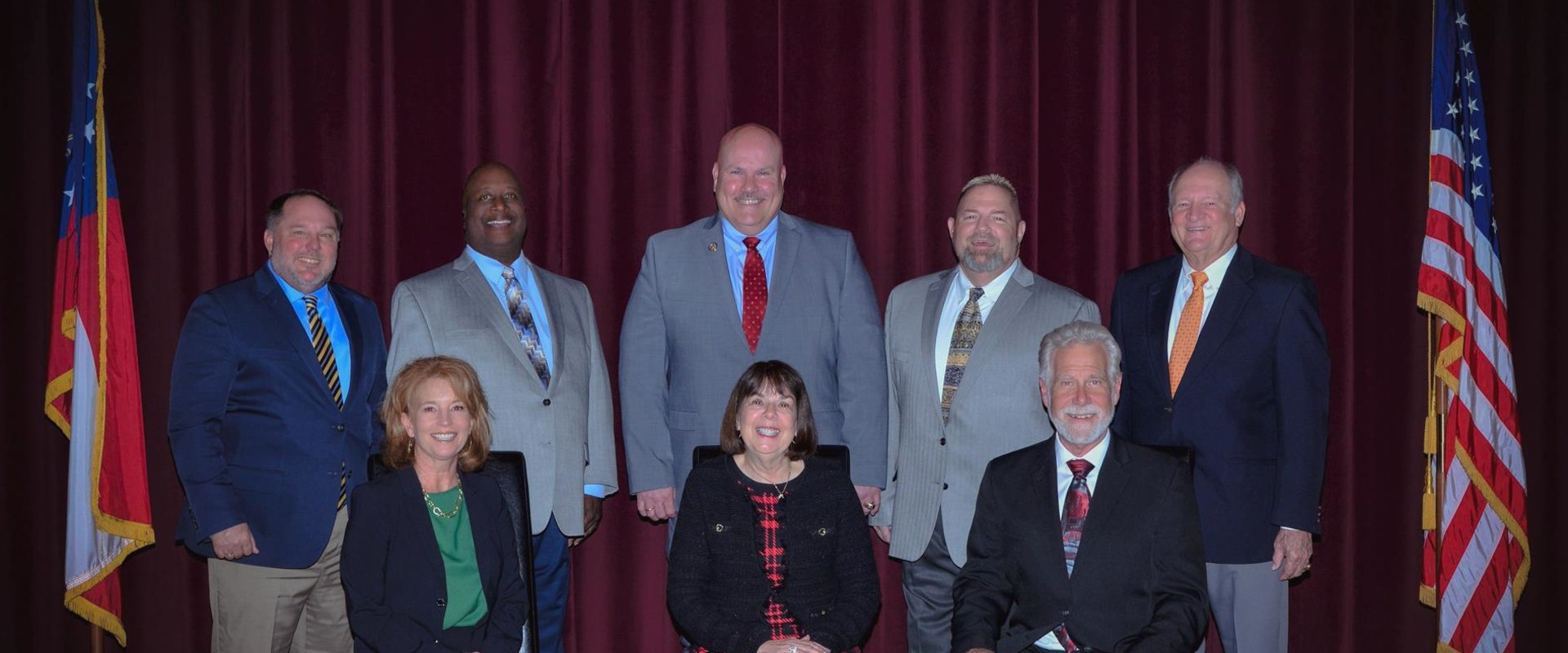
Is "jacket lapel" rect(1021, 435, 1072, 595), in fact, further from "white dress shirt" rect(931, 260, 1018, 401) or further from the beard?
"white dress shirt" rect(931, 260, 1018, 401)

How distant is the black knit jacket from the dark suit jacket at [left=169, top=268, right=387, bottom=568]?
4.64 feet

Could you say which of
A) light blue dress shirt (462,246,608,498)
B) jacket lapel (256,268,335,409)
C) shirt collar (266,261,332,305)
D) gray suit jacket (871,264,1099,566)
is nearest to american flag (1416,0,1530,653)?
gray suit jacket (871,264,1099,566)

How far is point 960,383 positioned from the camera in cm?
363

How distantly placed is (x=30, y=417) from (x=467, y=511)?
3.12 meters

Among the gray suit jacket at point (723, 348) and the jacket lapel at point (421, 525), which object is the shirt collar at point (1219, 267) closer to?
the gray suit jacket at point (723, 348)

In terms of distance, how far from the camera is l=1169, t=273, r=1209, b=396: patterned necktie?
11.7ft

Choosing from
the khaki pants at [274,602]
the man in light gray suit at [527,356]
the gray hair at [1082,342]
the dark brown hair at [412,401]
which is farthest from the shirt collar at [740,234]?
the khaki pants at [274,602]

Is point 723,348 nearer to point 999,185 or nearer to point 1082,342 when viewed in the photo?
point 999,185

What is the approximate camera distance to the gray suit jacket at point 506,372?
149 inches

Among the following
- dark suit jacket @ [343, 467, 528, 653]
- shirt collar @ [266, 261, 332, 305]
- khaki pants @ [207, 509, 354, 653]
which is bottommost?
khaki pants @ [207, 509, 354, 653]

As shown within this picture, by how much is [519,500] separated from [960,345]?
5.14ft

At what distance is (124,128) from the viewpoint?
4.84 m

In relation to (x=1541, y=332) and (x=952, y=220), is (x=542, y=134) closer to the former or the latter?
(x=952, y=220)

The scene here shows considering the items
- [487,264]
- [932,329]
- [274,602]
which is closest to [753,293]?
[932,329]
